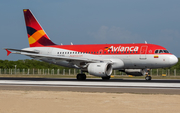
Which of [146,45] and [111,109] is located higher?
[146,45]

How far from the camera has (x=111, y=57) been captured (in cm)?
3209

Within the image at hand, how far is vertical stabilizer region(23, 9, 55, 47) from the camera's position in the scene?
3901cm

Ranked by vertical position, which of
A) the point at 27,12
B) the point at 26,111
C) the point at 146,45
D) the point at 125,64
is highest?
the point at 27,12

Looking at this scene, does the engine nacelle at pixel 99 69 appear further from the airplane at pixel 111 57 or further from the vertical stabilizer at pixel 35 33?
the vertical stabilizer at pixel 35 33

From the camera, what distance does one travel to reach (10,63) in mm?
97625

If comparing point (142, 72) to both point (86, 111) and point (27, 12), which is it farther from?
point (86, 111)

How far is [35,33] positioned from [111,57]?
1316 cm

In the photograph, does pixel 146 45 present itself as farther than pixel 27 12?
No

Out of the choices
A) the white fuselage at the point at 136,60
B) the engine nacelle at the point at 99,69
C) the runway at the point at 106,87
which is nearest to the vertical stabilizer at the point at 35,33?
the white fuselage at the point at 136,60

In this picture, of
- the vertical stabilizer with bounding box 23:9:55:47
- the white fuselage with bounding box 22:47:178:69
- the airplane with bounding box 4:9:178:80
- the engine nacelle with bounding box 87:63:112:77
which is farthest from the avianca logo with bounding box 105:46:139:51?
the vertical stabilizer with bounding box 23:9:55:47

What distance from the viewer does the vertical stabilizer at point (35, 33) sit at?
3901 centimetres

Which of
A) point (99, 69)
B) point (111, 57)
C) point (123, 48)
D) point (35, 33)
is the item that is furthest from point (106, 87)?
point (35, 33)

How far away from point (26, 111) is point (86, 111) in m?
2.32

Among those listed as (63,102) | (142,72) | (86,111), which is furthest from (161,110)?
(142,72)
